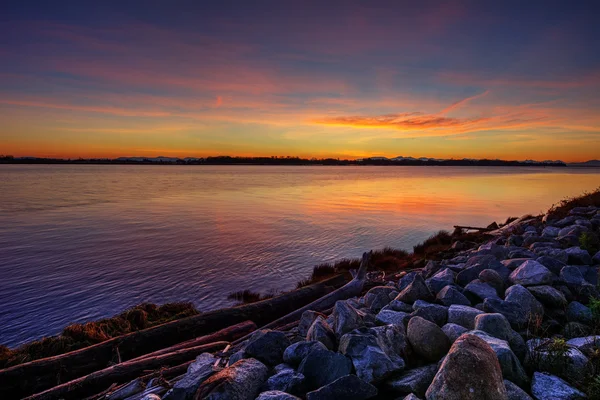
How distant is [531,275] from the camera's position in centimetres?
541

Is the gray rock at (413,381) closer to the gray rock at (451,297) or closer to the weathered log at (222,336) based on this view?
the gray rock at (451,297)

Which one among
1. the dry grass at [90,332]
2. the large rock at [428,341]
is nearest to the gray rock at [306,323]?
the large rock at [428,341]

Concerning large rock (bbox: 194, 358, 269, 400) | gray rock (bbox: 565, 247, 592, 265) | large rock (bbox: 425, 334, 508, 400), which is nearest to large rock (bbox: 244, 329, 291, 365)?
large rock (bbox: 194, 358, 269, 400)

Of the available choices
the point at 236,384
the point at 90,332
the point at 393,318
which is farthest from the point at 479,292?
the point at 90,332

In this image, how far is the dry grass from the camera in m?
6.20

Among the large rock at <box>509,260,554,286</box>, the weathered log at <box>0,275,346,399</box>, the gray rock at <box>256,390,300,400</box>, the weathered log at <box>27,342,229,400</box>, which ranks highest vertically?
the large rock at <box>509,260,554,286</box>

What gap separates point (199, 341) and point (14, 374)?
9.20 ft

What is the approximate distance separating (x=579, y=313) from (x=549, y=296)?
0.39 meters

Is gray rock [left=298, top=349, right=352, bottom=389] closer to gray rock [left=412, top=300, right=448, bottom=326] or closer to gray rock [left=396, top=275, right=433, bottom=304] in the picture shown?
gray rock [left=412, top=300, right=448, bottom=326]

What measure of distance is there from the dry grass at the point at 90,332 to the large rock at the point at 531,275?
7.52 metres

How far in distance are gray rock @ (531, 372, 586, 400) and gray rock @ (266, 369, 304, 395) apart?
2.12m

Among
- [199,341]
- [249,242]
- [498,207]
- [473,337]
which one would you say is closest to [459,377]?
[473,337]

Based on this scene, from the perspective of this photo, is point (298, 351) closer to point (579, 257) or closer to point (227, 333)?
point (227, 333)

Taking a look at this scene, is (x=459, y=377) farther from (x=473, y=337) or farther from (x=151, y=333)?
(x=151, y=333)
